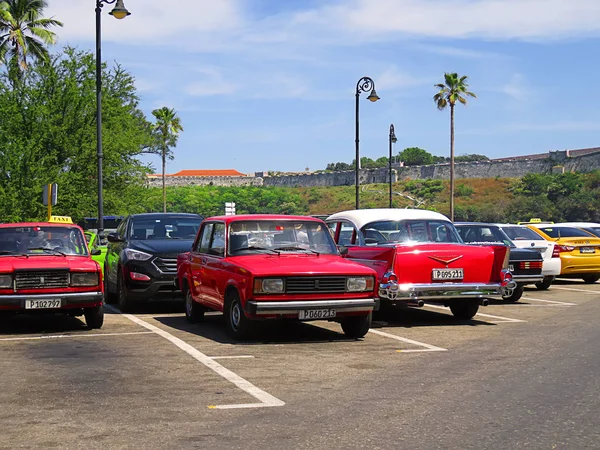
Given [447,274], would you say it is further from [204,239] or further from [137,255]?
[137,255]

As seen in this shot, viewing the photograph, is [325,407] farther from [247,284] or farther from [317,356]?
[247,284]

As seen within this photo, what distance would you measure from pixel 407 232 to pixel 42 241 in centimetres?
572

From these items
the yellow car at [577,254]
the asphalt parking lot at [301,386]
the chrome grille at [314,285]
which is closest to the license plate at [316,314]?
the chrome grille at [314,285]

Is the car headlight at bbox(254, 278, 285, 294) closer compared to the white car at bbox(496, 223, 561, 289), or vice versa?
the car headlight at bbox(254, 278, 285, 294)

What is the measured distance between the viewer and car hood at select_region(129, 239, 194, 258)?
15211mm

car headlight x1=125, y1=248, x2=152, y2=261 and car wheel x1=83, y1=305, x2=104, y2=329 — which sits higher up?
car headlight x1=125, y1=248, x2=152, y2=261

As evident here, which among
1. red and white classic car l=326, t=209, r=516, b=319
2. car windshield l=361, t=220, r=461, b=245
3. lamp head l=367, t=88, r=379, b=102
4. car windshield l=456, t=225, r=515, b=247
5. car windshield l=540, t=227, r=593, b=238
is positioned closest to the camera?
red and white classic car l=326, t=209, r=516, b=319

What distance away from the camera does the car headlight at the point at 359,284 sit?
11.1 metres

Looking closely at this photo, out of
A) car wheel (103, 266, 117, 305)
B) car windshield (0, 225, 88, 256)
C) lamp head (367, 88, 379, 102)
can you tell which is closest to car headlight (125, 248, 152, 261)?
car windshield (0, 225, 88, 256)

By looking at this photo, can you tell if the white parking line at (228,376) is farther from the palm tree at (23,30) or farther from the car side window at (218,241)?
the palm tree at (23,30)

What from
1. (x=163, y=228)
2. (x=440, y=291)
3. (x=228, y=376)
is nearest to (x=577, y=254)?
(x=440, y=291)

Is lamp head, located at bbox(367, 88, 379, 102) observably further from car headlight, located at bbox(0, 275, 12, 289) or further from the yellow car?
car headlight, located at bbox(0, 275, 12, 289)

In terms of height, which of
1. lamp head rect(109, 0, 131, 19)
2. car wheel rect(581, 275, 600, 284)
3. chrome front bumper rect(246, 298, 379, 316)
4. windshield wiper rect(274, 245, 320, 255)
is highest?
lamp head rect(109, 0, 131, 19)

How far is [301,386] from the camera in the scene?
317 inches
